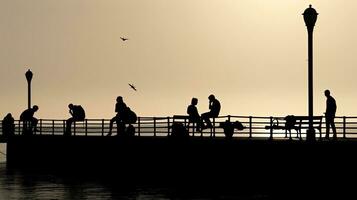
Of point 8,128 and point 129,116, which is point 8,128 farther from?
point 129,116

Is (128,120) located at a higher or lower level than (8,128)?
higher

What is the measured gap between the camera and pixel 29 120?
186 ft

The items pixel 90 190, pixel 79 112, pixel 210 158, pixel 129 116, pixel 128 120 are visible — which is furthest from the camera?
pixel 79 112

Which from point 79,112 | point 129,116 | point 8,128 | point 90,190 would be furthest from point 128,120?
point 8,128

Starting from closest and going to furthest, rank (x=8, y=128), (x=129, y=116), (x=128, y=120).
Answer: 1. (x=129, y=116)
2. (x=128, y=120)
3. (x=8, y=128)

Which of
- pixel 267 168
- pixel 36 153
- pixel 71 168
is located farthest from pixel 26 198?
pixel 36 153

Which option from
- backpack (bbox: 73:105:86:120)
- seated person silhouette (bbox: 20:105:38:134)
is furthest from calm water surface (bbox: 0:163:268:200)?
seated person silhouette (bbox: 20:105:38:134)

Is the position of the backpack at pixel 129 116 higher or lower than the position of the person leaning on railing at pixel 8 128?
higher

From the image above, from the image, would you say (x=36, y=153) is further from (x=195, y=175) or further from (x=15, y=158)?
(x=195, y=175)

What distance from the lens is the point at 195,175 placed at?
43.6 metres

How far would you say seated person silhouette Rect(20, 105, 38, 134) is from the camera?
56.4 metres

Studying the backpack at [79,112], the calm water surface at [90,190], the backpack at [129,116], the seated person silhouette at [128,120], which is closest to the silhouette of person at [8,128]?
the backpack at [79,112]

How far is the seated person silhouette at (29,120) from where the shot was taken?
56.4m

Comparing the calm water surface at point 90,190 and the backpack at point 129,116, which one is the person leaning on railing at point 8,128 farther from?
the backpack at point 129,116
